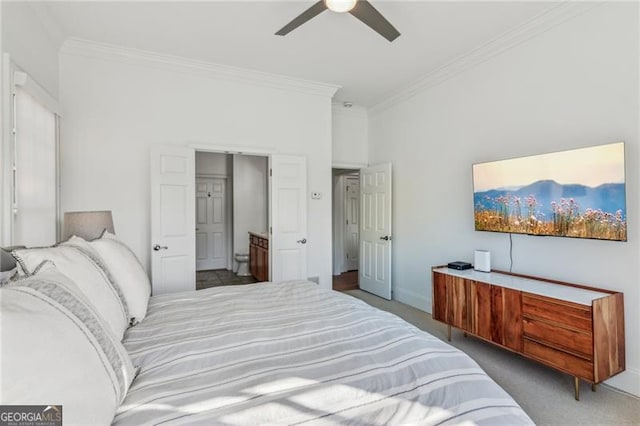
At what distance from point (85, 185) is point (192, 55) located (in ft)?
5.96

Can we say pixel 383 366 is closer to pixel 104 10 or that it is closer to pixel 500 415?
pixel 500 415

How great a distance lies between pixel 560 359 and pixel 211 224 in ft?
21.0

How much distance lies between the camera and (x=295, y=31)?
10.3 feet

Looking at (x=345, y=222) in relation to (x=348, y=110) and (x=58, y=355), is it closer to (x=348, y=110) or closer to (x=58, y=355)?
(x=348, y=110)

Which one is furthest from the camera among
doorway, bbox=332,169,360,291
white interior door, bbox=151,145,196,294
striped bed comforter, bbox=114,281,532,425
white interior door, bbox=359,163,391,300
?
doorway, bbox=332,169,360,291

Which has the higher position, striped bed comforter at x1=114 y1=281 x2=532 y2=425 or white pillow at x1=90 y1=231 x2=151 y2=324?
white pillow at x1=90 y1=231 x2=151 y2=324

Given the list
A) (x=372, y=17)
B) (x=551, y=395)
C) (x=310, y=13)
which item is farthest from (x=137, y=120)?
(x=551, y=395)

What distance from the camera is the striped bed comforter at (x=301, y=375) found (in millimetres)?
1021

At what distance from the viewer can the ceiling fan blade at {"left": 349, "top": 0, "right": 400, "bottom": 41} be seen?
85.2 inches

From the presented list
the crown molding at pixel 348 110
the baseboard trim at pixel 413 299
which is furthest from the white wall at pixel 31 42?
the baseboard trim at pixel 413 299

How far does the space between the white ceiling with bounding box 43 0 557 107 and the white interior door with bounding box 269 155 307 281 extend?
120 centimetres

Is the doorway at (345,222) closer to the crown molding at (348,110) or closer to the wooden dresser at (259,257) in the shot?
the crown molding at (348,110)

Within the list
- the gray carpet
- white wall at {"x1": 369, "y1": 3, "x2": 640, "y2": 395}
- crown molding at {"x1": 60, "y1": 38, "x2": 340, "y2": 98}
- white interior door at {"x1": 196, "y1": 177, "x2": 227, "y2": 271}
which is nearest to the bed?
the gray carpet

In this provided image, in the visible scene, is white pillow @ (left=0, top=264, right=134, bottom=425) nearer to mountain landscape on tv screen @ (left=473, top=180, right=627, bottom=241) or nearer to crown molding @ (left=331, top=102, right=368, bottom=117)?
mountain landscape on tv screen @ (left=473, top=180, right=627, bottom=241)
